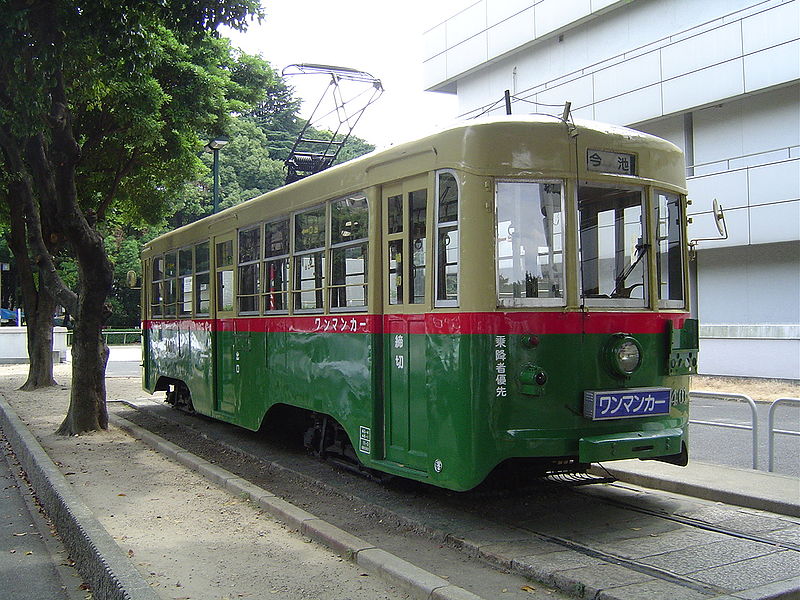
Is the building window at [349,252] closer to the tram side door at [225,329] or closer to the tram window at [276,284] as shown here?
the tram window at [276,284]

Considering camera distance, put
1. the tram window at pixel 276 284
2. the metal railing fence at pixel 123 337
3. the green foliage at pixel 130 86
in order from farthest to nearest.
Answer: the metal railing fence at pixel 123 337 → the green foliage at pixel 130 86 → the tram window at pixel 276 284

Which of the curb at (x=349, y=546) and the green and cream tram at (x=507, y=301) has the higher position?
the green and cream tram at (x=507, y=301)

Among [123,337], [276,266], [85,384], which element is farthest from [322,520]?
[123,337]

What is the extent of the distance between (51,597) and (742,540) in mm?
4802

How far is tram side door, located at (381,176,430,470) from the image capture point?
6352mm

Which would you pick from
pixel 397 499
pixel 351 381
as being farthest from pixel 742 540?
pixel 351 381

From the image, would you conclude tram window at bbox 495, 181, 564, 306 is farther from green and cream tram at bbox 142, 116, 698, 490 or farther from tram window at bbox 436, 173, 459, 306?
tram window at bbox 436, 173, 459, 306

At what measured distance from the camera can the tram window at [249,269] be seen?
9.59 m

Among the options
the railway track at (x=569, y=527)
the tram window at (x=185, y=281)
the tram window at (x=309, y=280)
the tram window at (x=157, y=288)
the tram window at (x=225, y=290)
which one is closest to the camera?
the railway track at (x=569, y=527)

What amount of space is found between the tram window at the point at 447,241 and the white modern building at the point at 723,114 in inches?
518

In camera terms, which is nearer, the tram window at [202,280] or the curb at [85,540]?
the curb at [85,540]

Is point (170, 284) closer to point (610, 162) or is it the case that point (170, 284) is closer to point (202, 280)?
point (202, 280)

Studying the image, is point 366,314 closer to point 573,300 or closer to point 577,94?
point 573,300

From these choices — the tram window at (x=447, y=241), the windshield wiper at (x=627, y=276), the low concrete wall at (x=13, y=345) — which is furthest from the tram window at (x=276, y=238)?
the low concrete wall at (x=13, y=345)
